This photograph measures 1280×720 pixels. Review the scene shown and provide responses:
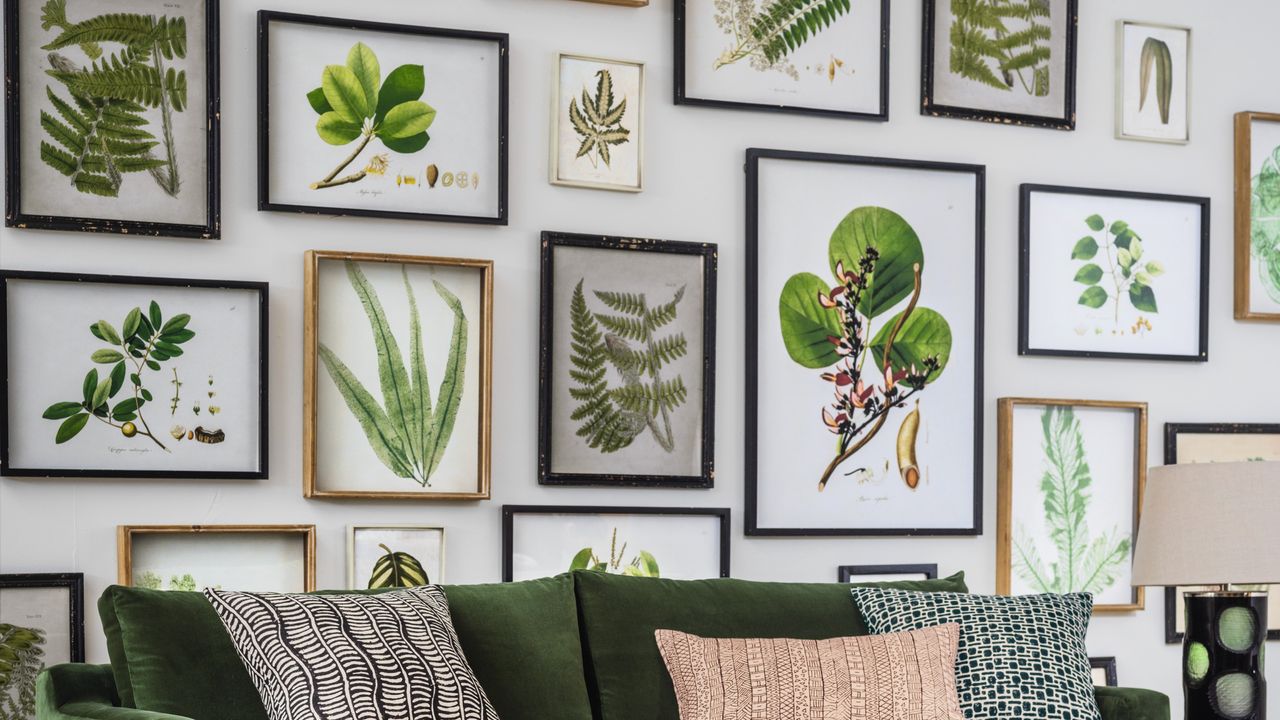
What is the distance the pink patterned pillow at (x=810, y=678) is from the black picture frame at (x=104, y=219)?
51.5 inches

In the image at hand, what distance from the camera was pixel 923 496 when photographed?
11.7ft

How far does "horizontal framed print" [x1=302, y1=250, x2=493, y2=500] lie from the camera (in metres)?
3.12

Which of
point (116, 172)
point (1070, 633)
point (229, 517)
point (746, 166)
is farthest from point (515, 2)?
point (1070, 633)

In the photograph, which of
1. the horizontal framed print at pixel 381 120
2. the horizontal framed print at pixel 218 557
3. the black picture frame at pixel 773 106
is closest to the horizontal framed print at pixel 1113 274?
the black picture frame at pixel 773 106

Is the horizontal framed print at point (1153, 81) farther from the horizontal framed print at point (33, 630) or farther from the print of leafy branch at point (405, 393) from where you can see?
the horizontal framed print at point (33, 630)

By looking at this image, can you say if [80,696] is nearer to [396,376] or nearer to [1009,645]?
[396,376]

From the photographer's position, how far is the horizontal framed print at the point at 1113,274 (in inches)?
144

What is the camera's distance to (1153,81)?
3.79 m

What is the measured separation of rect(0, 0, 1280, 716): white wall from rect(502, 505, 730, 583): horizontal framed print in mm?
A: 35

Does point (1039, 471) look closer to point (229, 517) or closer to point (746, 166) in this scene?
point (746, 166)

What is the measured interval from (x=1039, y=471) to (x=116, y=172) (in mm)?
2283

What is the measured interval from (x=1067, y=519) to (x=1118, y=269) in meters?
0.65

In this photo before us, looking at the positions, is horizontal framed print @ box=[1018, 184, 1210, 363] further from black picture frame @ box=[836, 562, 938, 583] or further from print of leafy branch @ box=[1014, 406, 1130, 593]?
black picture frame @ box=[836, 562, 938, 583]

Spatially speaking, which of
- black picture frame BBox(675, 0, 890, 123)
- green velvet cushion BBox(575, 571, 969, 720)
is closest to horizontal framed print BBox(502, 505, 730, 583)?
green velvet cushion BBox(575, 571, 969, 720)
